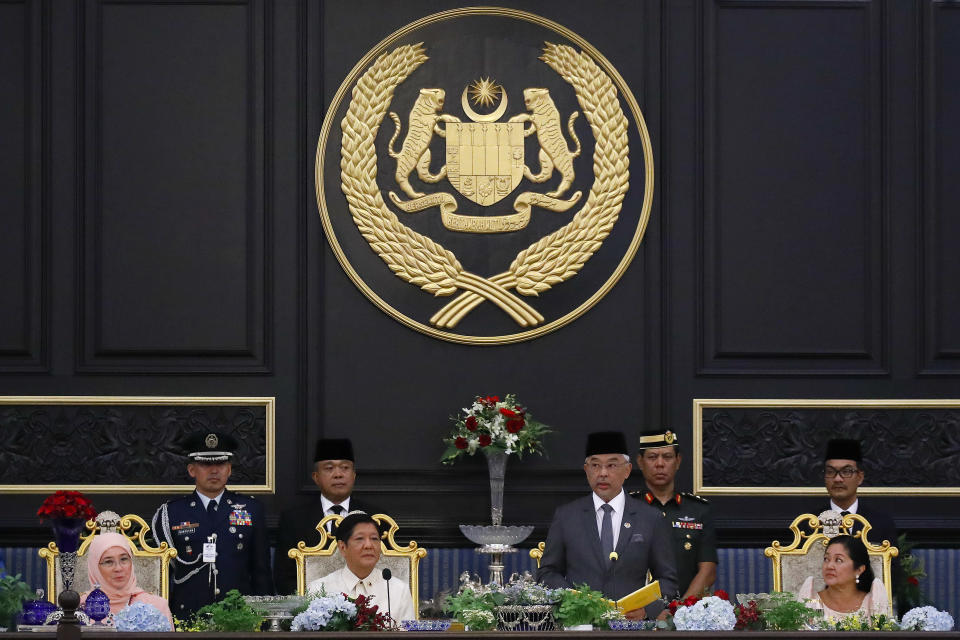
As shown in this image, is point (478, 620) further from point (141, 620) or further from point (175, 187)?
point (175, 187)

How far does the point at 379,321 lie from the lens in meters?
7.65

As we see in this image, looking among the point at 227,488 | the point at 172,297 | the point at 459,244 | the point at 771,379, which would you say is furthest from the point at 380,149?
the point at 771,379

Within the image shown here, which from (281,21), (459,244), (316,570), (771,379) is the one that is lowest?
(316,570)

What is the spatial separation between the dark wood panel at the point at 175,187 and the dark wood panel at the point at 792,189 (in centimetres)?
246

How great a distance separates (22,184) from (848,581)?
15.5 feet

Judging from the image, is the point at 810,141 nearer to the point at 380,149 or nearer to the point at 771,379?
the point at 771,379

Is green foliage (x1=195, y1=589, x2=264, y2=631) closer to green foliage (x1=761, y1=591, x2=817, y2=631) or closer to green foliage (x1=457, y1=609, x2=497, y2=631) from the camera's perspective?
green foliage (x1=457, y1=609, x2=497, y2=631)

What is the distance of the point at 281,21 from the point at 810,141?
116 inches

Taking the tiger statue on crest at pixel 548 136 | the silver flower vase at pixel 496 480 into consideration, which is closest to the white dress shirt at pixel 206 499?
the silver flower vase at pixel 496 480

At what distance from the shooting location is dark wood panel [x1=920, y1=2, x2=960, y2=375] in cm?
768

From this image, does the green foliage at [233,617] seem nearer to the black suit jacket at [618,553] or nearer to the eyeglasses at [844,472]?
the black suit jacket at [618,553]

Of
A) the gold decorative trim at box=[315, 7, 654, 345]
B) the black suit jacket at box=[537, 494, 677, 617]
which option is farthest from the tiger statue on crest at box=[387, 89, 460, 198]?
the black suit jacket at box=[537, 494, 677, 617]

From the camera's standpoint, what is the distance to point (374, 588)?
591 cm

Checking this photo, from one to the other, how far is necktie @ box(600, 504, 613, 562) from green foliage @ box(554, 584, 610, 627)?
1119mm
